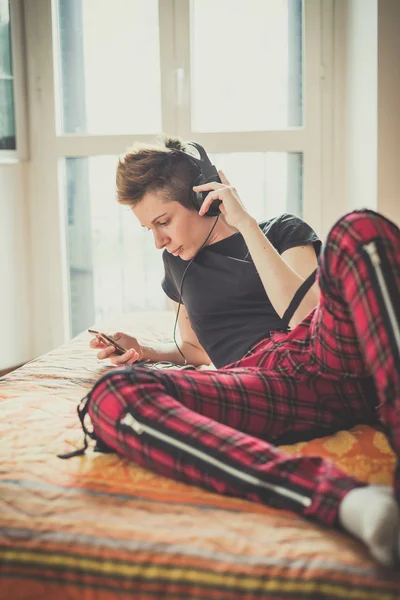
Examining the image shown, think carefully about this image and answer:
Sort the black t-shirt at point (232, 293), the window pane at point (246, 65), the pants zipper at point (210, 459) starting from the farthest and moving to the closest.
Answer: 1. the window pane at point (246, 65)
2. the black t-shirt at point (232, 293)
3. the pants zipper at point (210, 459)

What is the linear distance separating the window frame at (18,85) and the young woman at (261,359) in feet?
5.27

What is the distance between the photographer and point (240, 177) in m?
3.04

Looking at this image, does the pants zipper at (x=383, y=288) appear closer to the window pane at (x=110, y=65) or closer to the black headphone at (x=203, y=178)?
the black headphone at (x=203, y=178)

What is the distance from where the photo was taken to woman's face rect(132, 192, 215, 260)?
155 cm

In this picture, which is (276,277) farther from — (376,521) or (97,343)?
(376,521)

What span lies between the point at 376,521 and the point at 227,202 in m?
0.84

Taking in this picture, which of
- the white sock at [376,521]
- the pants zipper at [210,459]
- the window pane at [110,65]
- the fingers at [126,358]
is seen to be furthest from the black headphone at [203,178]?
the window pane at [110,65]

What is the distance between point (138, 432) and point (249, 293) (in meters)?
0.61

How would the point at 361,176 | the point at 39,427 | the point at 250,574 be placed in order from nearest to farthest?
the point at 250,574 < the point at 39,427 < the point at 361,176

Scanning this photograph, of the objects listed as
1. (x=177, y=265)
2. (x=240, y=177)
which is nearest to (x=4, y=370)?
(x=240, y=177)

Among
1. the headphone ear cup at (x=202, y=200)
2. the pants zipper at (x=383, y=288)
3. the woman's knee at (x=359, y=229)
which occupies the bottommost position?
the pants zipper at (x=383, y=288)

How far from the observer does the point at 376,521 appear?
0.74 m

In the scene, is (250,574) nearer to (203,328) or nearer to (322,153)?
(203,328)

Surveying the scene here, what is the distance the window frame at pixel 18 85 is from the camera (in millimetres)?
2949
